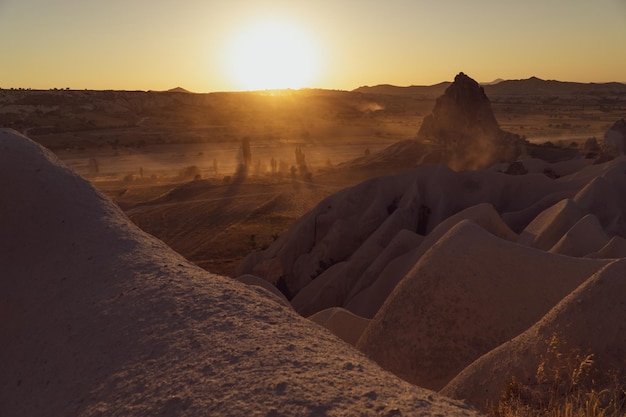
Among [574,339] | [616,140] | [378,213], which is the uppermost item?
[616,140]

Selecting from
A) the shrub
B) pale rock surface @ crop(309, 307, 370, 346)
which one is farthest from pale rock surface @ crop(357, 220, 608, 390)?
the shrub

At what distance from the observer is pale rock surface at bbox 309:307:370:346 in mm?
9695

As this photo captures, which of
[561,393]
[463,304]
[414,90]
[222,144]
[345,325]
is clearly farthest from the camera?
[414,90]

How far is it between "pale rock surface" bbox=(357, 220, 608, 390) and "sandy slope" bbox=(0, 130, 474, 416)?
9.39ft

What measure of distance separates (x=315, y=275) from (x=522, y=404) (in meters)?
13.1

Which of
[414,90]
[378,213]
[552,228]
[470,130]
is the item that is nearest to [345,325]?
[552,228]

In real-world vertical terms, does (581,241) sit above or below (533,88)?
below

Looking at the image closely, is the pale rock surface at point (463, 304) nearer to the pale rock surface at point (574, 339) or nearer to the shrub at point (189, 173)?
the pale rock surface at point (574, 339)

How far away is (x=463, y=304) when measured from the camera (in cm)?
778

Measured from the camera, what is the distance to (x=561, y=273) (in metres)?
7.70

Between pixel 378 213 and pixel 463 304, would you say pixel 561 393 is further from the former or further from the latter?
pixel 378 213

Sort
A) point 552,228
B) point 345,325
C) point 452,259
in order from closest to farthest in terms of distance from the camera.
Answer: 1. point 452,259
2. point 345,325
3. point 552,228

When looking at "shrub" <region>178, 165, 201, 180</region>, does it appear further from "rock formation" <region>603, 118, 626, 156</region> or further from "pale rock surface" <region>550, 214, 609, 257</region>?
"pale rock surface" <region>550, 214, 609, 257</region>

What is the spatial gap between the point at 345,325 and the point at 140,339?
599 centimetres
